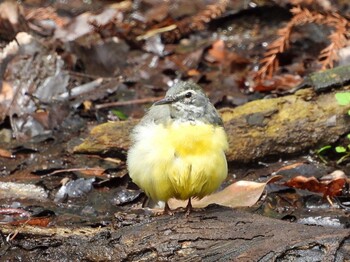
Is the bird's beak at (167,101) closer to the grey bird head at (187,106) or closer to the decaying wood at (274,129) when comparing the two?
the grey bird head at (187,106)

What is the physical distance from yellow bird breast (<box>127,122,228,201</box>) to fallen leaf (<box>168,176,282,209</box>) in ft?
2.31

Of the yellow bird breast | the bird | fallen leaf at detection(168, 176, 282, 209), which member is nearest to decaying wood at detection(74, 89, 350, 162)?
fallen leaf at detection(168, 176, 282, 209)

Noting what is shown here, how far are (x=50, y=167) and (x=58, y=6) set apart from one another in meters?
4.67

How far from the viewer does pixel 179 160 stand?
17.0ft

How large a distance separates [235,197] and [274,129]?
1.23 m

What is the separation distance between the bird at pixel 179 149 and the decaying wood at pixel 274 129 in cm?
153

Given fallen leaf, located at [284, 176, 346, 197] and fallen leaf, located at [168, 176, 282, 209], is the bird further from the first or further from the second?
fallen leaf, located at [284, 176, 346, 197]

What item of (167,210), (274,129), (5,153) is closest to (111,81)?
(5,153)

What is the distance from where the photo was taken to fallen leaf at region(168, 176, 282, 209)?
609 centimetres

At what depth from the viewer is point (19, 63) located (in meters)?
8.66

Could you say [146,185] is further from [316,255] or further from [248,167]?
[248,167]

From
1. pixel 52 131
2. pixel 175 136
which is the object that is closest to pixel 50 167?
pixel 52 131

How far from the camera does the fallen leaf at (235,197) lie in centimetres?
609

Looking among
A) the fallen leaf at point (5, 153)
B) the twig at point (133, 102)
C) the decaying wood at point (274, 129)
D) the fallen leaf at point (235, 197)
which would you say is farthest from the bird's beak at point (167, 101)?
the twig at point (133, 102)
